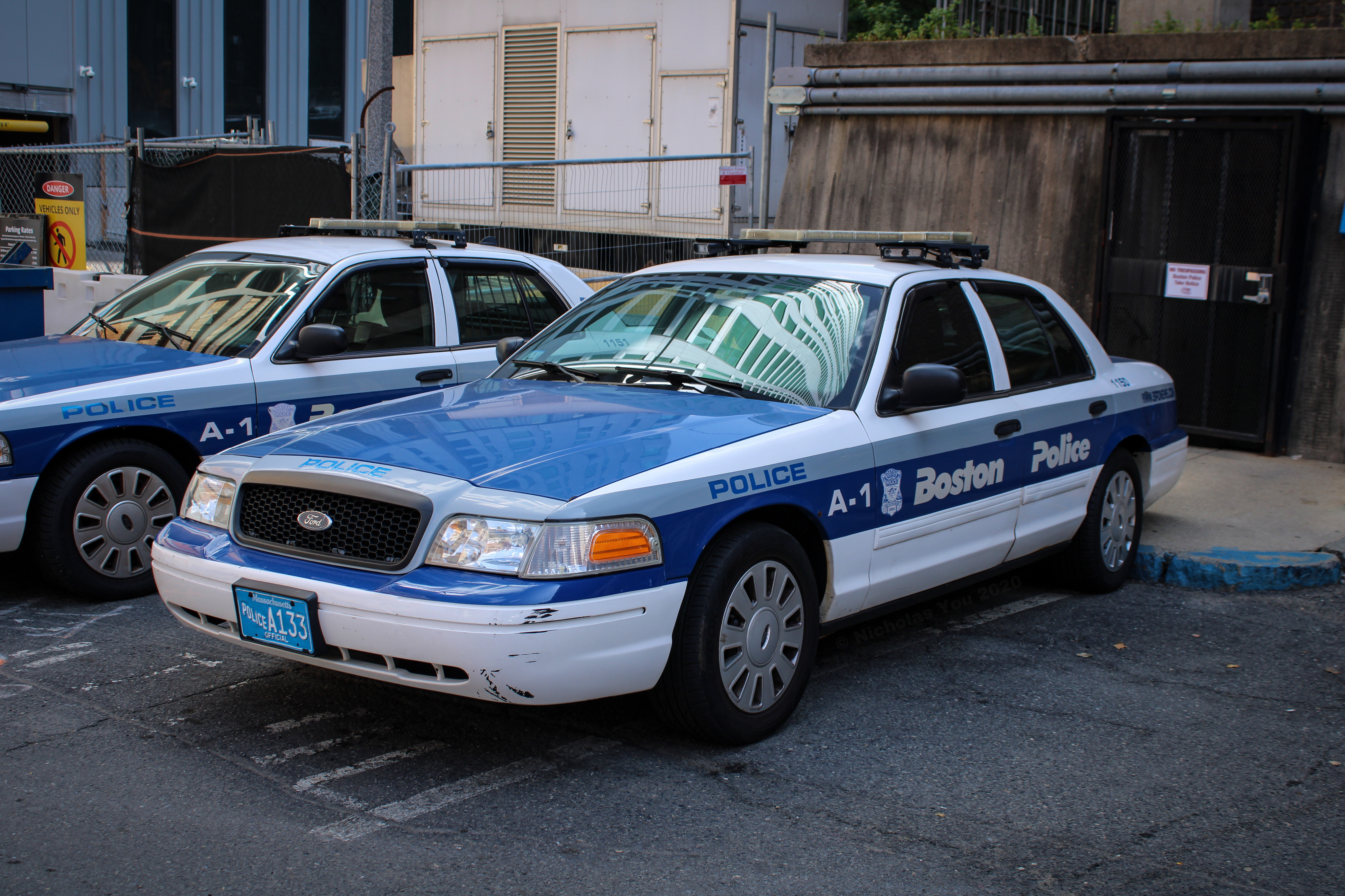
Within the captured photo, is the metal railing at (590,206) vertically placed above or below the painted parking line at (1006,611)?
above

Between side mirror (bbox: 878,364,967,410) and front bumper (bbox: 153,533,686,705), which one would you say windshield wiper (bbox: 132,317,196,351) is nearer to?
front bumper (bbox: 153,533,686,705)

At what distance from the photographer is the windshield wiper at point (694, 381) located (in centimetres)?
470

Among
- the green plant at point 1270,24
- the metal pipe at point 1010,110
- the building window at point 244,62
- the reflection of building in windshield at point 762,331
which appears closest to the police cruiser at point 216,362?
the reflection of building in windshield at point 762,331

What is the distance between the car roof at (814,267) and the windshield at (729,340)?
0.05m

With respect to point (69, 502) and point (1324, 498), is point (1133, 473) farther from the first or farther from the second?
point (69, 502)

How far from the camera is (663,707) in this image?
4039mm

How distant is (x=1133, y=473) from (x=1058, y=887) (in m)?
3.44

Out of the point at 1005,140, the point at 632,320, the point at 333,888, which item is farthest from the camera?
the point at 1005,140

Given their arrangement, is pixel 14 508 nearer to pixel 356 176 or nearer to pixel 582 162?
pixel 356 176

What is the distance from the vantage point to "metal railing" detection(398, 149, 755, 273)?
541 inches

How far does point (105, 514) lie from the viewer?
574cm

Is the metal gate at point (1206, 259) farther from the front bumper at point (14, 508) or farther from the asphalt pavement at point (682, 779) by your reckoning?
the front bumper at point (14, 508)

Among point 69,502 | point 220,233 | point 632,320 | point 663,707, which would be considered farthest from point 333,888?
point 220,233

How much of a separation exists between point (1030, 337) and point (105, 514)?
167 inches
